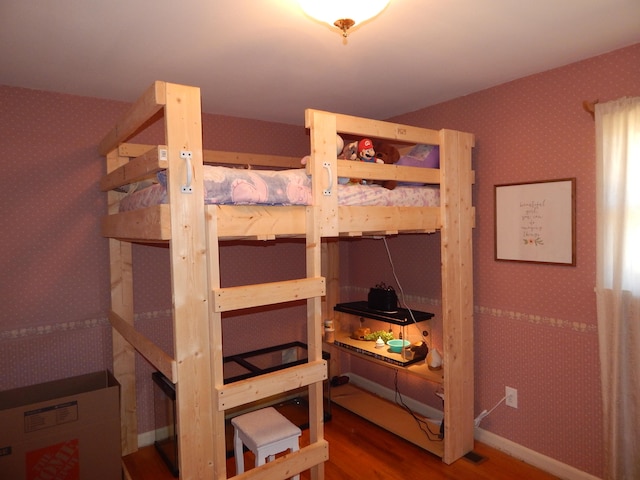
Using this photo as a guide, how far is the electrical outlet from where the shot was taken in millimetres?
2734

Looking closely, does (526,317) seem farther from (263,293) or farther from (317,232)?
(263,293)

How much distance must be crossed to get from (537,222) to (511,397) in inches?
46.3

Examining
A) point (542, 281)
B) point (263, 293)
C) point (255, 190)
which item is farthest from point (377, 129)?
point (542, 281)

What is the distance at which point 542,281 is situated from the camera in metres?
2.57

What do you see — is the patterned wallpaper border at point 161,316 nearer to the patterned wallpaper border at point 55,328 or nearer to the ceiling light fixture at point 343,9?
the patterned wallpaper border at point 55,328

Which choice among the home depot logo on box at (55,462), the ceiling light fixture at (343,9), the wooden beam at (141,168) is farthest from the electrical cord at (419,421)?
the ceiling light fixture at (343,9)

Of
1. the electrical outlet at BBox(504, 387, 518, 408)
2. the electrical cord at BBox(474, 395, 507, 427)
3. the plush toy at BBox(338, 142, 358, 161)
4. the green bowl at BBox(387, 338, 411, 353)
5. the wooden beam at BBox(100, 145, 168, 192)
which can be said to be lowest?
the electrical cord at BBox(474, 395, 507, 427)

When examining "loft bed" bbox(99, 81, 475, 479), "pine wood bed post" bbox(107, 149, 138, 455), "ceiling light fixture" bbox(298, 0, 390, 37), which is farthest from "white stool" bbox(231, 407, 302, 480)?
"ceiling light fixture" bbox(298, 0, 390, 37)

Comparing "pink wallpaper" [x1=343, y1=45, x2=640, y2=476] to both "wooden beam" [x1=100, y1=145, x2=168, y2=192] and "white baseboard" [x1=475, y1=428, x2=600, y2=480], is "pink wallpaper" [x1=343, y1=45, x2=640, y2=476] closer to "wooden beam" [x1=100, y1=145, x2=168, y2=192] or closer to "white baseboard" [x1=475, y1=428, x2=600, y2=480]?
"white baseboard" [x1=475, y1=428, x2=600, y2=480]

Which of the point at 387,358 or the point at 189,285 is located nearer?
the point at 189,285

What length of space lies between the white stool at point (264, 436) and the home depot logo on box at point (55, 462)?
0.90 metres

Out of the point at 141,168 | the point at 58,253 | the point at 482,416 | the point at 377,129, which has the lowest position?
the point at 482,416

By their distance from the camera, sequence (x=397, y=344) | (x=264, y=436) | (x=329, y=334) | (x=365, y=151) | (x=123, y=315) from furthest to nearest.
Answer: (x=329, y=334)
(x=397, y=344)
(x=123, y=315)
(x=365, y=151)
(x=264, y=436)

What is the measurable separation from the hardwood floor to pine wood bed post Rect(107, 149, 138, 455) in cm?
21
